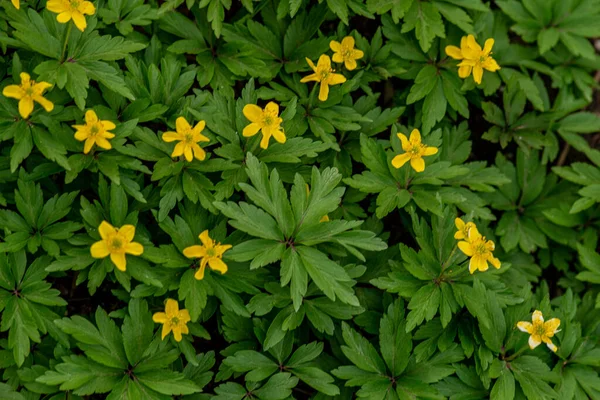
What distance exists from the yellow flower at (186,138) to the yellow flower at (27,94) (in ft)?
1.62

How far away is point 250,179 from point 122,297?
77 centimetres

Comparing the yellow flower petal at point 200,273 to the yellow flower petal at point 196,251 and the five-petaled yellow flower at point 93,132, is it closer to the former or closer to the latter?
the yellow flower petal at point 196,251

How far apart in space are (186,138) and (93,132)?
1.23 feet

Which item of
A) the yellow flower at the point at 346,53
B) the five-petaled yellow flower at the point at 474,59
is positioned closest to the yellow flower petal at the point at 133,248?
the yellow flower at the point at 346,53

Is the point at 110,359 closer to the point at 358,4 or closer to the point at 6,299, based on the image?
the point at 6,299

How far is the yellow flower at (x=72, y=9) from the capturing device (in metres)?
2.54

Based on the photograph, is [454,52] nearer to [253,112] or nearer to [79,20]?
[253,112]

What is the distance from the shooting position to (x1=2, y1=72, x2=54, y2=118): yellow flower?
2.48m

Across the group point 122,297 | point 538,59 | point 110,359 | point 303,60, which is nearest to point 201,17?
point 303,60

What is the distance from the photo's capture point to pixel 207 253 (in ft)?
8.26

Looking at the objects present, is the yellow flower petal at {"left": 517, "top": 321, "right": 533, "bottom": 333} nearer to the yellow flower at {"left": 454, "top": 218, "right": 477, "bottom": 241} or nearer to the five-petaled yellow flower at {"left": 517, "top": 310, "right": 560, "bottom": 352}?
the five-petaled yellow flower at {"left": 517, "top": 310, "right": 560, "bottom": 352}

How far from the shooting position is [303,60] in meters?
3.22

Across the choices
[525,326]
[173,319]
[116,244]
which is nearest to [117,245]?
[116,244]

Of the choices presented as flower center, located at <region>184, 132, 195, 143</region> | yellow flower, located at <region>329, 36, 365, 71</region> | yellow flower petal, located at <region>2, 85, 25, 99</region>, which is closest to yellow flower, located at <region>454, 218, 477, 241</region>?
yellow flower, located at <region>329, 36, 365, 71</region>
